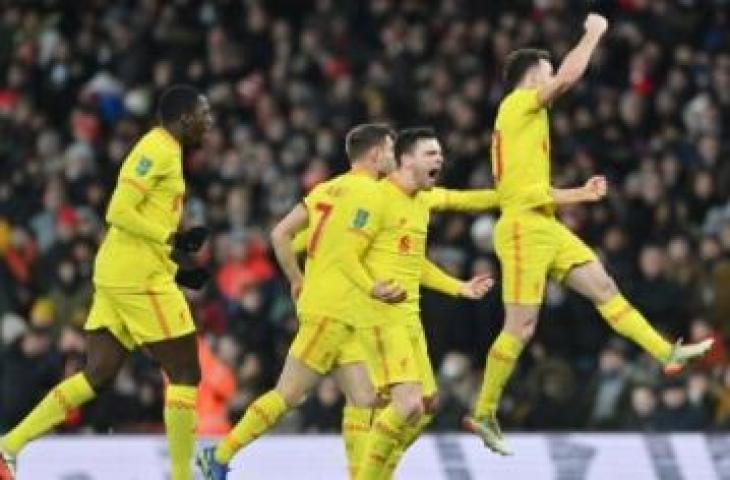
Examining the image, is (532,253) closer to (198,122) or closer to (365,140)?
(365,140)

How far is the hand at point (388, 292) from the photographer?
1625 cm

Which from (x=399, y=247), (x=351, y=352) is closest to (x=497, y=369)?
(x=351, y=352)

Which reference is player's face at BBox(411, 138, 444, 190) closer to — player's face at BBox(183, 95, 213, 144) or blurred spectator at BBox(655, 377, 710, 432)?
player's face at BBox(183, 95, 213, 144)

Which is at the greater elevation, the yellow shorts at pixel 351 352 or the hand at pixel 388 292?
the hand at pixel 388 292

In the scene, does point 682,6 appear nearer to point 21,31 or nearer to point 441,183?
point 441,183

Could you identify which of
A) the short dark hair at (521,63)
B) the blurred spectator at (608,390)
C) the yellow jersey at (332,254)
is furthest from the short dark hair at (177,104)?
the blurred spectator at (608,390)

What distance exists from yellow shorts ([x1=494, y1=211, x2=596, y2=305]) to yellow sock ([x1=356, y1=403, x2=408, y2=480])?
1591 mm

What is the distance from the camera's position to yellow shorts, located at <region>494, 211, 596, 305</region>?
58.4ft

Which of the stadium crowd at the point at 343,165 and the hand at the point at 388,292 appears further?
the stadium crowd at the point at 343,165

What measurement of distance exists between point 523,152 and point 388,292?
1.95m

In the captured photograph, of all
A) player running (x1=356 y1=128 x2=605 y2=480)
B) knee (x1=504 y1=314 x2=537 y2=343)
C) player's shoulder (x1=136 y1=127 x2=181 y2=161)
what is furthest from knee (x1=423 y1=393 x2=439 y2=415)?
player's shoulder (x1=136 y1=127 x2=181 y2=161)

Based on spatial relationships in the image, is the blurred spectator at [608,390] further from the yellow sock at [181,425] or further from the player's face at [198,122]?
the player's face at [198,122]

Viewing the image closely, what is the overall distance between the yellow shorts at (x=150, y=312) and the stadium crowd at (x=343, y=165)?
16.8 ft

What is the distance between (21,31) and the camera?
94.2 feet
